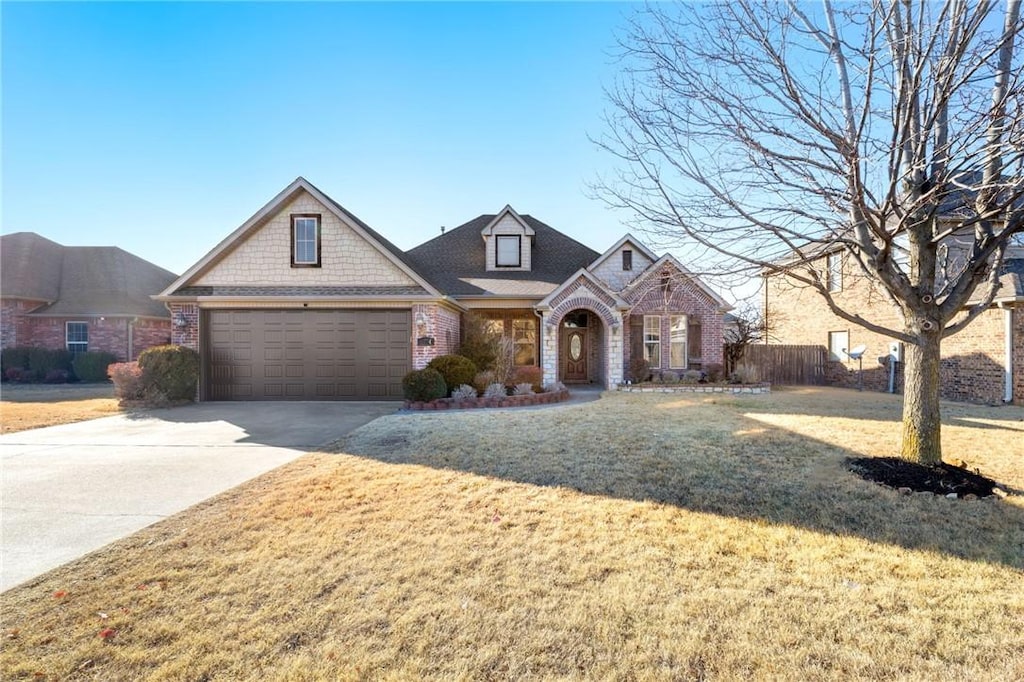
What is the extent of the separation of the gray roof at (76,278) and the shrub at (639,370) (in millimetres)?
22947

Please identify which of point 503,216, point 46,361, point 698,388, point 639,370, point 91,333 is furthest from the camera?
point 91,333

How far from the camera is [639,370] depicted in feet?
51.8

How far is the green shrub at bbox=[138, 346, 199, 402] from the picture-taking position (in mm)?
12023

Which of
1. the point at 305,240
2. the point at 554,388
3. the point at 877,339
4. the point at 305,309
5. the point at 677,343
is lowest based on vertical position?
the point at 554,388

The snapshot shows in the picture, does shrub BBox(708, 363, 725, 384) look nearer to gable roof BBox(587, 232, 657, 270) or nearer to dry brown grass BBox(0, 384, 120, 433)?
gable roof BBox(587, 232, 657, 270)

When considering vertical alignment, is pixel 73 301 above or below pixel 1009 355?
above

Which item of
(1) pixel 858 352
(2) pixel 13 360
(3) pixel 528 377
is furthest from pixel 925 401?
(2) pixel 13 360

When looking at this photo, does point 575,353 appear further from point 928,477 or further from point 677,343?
point 928,477

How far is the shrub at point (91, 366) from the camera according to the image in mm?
19266

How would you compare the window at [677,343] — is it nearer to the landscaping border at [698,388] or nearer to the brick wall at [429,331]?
the landscaping border at [698,388]

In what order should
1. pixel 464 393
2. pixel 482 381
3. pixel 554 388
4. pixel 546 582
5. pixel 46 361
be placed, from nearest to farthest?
pixel 546 582, pixel 464 393, pixel 482 381, pixel 554 388, pixel 46 361

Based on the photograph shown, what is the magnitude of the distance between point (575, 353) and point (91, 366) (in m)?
21.6

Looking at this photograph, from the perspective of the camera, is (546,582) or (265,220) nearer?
(546,582)

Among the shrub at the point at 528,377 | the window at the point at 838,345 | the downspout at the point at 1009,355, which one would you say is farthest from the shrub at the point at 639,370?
the downspout at the point at 1009,355
